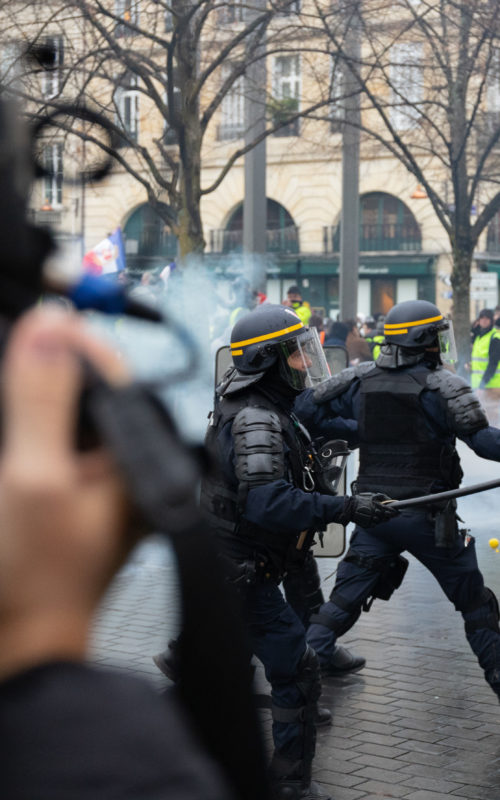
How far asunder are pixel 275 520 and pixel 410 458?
1362 mm

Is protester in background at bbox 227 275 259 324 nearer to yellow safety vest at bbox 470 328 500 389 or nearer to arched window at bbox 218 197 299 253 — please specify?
yellow safety vest at bbox 470 328 500 389

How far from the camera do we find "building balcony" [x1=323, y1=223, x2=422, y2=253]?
138ft

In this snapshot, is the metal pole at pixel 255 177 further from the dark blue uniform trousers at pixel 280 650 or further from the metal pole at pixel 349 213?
the dark blue uniform trousers at pixel 280 650

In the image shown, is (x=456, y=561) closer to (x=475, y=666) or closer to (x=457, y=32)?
(x=475, y=666)

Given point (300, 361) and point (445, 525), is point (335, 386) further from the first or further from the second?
point (300, 361)

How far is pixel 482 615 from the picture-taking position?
5.33 metres

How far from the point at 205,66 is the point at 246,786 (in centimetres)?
1394

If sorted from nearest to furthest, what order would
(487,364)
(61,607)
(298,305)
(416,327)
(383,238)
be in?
(61,607) → (416,327) → (298,305) → (487,364) → (383,238)

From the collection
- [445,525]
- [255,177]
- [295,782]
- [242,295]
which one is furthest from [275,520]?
[242,295]

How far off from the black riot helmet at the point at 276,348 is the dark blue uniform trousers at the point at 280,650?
84 cm

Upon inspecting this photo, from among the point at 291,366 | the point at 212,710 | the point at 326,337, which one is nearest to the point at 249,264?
the point at 326,337

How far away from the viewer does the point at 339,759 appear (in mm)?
4879

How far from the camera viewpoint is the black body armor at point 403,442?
553 cm

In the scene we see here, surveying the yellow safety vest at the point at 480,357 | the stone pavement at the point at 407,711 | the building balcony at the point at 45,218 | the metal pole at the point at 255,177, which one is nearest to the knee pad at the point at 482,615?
the stone pavement at the point at 407,711
